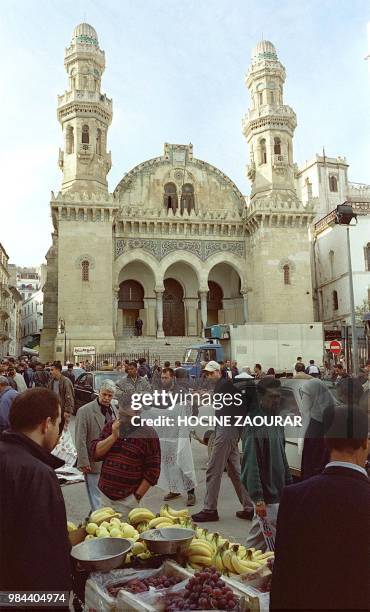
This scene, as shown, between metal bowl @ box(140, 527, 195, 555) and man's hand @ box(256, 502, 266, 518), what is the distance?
47.2 inches

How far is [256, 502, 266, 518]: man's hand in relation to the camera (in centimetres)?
419

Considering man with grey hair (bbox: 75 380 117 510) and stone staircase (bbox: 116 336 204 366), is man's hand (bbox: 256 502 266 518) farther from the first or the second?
stone staircase (bbox: 116 336 204 366)

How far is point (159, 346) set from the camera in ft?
89.1

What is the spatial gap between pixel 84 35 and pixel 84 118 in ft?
17.5

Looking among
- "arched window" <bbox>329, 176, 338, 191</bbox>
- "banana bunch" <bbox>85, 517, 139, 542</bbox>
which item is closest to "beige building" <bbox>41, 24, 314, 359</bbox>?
"arched window" <bbox>329, 176, 338, 191</bbox>

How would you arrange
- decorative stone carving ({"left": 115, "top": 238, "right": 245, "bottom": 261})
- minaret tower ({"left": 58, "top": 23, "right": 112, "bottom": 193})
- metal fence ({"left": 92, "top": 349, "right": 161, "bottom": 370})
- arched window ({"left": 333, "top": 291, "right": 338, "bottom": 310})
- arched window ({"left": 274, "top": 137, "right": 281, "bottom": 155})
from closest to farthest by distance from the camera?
1. metal fence ({"left": 92, "top": 349, "right": 161, "bottom": 370})
2. minaret tower ({"left": 58, "top": 23, "right": 112, "bottom": 193})
3. decorative stone carving ({"left": 115, "top": 238, "right": 245, "bottom": 261})
4. arched window ({"left": 274, "top": 137, "right": 281, "bottom": 155})
5. arched window ({"left": 333, "top": 291, "right": 338, "bottom": 310})

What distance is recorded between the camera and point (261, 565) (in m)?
2.89

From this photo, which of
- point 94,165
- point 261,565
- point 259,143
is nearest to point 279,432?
point 261,565

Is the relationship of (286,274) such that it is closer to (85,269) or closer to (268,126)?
(268,126)

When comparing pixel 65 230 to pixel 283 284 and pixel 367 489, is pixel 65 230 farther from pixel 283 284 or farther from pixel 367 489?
pixel 367 489

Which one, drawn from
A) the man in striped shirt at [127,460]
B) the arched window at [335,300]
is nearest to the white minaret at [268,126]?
the arched window at [335,300]

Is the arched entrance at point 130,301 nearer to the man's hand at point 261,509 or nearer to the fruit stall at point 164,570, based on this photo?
the man's hand at point 261,509

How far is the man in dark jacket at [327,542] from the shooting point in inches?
73.3

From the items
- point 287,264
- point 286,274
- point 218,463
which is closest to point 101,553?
point 218,463
